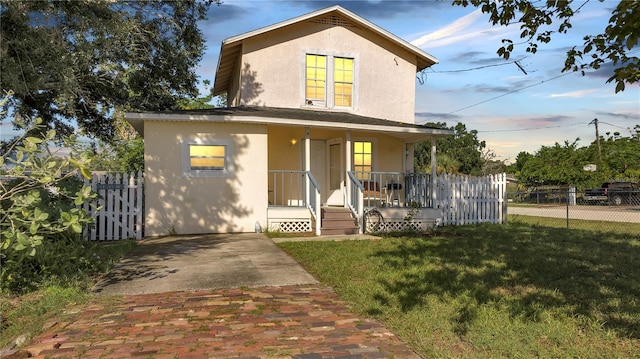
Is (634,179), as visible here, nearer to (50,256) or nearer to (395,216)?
(395,216)

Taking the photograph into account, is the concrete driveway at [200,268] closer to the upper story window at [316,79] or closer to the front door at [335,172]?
the front door at [335,172]

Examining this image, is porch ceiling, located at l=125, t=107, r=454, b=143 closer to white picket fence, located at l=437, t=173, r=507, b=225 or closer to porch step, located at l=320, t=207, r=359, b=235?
white picket fence, located at l=437, t=173, r=507, b=225

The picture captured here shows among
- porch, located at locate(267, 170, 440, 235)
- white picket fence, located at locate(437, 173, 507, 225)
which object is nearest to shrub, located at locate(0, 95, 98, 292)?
porch, located at locate(267, 170, 440, 235)

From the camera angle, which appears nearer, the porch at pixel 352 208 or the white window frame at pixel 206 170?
the white window frame at pixel 206 170

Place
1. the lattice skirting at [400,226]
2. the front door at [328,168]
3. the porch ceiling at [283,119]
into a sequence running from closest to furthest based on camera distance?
the porch ceiling at [283,119] → the lattice skirting at [400,226] → the front door at [328,168]

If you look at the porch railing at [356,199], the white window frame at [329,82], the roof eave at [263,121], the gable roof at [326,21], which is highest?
the gable roof at [326,21]

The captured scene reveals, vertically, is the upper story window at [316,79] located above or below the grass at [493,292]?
above

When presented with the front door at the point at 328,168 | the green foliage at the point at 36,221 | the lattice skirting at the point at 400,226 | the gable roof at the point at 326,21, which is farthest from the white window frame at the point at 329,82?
the green foliage at the point at 36,221

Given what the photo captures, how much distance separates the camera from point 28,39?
8586 mm

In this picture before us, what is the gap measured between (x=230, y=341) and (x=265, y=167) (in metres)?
8.39

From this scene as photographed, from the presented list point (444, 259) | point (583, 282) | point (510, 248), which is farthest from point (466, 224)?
point (583, 282)

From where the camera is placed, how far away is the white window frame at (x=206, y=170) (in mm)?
11359

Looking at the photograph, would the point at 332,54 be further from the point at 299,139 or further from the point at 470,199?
the point at 470,199

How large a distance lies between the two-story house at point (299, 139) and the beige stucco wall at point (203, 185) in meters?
0.03
